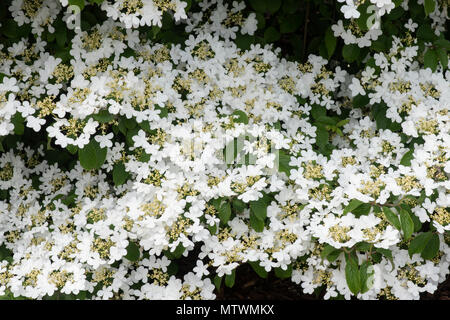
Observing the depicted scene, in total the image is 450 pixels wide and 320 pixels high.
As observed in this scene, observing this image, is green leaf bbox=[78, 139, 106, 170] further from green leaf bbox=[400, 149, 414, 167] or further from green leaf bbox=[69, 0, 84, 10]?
green leaf bbox=[400, 149, 414, 167]

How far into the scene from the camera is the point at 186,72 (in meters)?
2.68

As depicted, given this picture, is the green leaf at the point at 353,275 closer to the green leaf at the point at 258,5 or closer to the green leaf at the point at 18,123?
the green leaf at the point at 258,5

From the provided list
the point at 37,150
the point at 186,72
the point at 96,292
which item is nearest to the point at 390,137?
→ the point at 186,72

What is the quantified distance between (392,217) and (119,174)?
1306 millimetres

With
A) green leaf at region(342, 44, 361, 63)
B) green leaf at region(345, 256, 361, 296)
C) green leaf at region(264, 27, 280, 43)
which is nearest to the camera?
green leaf at region(345, 256, 361, 296)

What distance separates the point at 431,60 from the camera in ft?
8.81

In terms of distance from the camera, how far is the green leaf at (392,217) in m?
2.10

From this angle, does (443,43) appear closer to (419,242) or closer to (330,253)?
(419,242)

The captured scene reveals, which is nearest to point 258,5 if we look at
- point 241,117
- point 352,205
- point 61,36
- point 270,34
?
point 270,34

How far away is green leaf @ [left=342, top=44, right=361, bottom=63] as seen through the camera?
2.79 metres

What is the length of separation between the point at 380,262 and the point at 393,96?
851 mm

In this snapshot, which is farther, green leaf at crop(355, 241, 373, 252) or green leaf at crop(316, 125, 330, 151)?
green leaf at crop(316, 125, 330, 151)

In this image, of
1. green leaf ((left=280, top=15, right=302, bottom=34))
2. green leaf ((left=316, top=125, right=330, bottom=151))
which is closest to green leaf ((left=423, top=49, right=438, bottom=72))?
green leaf ((left=316, top=125, right=330, bottom=151))

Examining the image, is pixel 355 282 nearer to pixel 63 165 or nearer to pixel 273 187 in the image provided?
pixel 273 187
